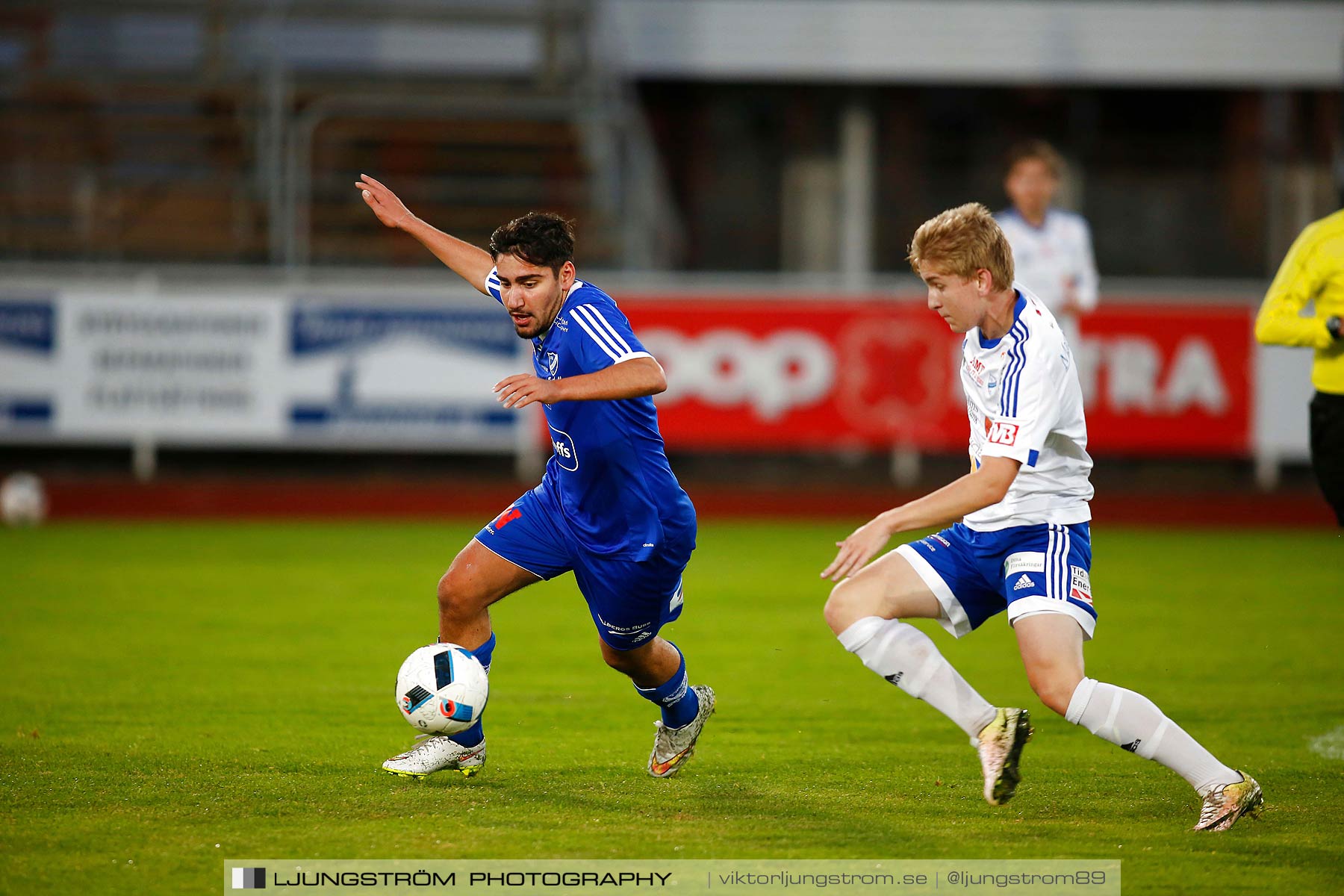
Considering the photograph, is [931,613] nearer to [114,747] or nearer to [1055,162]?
[114,747]

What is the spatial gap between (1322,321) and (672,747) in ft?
9.65

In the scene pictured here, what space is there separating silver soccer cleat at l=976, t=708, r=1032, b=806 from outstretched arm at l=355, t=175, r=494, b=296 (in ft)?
8.07

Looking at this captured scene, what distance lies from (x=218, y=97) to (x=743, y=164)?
703 centimetres

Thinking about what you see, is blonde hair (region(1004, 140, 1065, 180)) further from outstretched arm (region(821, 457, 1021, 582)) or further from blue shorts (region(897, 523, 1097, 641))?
outstretched arm (region(821, 457, 1021, 582))

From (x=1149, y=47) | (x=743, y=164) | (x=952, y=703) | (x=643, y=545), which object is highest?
(x=1149, y=47)

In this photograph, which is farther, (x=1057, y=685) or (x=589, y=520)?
(x=589, y=520)

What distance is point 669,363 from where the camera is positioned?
14.2 meters

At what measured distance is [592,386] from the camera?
4621mm

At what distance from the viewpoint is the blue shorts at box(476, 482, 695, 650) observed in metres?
5.12

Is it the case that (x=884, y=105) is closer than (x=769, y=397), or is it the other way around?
(x=769, y=397)

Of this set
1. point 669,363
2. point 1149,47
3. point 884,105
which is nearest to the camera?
point 669,363

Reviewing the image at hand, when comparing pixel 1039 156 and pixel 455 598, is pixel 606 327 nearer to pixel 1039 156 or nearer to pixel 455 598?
pixel 455 598

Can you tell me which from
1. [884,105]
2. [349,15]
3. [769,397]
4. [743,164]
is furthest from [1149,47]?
[349,15]

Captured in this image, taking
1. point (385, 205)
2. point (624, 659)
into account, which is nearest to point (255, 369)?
point (385, 205)
